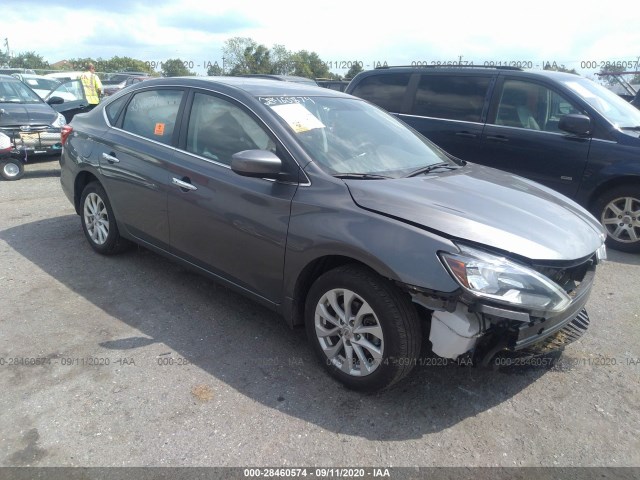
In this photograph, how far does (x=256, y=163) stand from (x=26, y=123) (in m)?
7.50

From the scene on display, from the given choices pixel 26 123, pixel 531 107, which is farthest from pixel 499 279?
pixel 26 123

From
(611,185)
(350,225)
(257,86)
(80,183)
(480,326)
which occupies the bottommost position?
(80,183)

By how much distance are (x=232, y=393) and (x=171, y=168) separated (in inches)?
69.2

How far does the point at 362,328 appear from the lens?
279 cm

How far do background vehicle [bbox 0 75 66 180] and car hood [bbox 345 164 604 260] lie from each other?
299 inches

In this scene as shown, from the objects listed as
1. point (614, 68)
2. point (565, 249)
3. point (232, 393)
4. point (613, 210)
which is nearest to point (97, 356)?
point (232, 393)

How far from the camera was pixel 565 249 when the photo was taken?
8.93 feet

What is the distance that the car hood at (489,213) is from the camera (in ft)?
8.52

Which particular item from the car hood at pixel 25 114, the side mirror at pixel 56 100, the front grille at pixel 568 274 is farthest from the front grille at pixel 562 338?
the side mirror at pixel 56 100

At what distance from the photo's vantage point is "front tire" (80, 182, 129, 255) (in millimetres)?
4570

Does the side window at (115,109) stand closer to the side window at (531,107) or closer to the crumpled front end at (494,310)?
the crumpled front end at (494,310)

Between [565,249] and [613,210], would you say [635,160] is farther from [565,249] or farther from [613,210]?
[565,249]

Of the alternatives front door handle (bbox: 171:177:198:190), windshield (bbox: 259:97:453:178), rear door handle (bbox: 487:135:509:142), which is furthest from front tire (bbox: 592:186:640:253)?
front door handle (bbox: 171:177:198:190)

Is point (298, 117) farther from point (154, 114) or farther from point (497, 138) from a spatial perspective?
point (497, 138)
